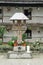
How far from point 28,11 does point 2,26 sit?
3355 mm

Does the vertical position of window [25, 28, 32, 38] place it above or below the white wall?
below

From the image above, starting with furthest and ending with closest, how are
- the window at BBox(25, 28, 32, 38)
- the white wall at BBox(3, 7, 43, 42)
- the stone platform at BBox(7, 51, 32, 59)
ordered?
the window at BBox(25, 28, 32, 38) < the white wall at BBox(3, 7, 43, 42) < the stone platform at BBox(7, 51, 32, 59)

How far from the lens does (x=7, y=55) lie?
24141 mm

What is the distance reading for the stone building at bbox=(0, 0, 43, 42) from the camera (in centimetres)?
3052

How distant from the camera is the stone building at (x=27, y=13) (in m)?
30.5

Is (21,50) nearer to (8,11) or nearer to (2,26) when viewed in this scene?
(2,26)

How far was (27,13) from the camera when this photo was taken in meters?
31.4
